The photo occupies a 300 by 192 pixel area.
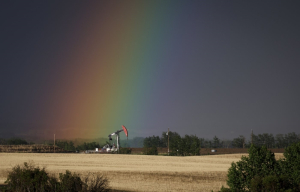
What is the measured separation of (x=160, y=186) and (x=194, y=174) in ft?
11.7

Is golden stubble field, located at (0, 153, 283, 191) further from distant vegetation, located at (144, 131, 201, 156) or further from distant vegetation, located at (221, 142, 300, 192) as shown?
distant vegetation, located at (144, 131, 201, 156)

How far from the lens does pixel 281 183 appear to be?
13836 millimetres

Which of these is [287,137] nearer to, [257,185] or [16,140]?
[16,140]

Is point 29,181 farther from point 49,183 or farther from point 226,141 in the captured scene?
point 226,141

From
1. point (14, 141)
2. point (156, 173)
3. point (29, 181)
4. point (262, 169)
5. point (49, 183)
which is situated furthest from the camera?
point (14, 141)

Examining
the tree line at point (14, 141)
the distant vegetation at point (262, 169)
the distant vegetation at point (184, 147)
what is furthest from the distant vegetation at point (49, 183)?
the tree line at point (14, 141)

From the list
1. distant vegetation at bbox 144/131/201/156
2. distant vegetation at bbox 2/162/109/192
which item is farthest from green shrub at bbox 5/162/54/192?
distant vegetation at bbox 144/131/201/156

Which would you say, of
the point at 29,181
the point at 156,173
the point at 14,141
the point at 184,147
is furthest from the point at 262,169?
the point at 14,141

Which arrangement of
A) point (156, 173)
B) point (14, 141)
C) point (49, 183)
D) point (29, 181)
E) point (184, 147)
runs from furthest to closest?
1. point (14, 141)
2. point (184, 147)
3. point (156, 173)
4. point (49, 183)
5. point (29, 181)

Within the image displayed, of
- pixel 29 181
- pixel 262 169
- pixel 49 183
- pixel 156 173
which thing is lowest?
pixel 156 173

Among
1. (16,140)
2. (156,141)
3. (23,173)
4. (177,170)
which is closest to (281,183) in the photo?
(23,173)

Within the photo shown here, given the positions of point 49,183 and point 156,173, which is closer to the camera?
point 49,183

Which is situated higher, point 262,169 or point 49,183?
point 262,169

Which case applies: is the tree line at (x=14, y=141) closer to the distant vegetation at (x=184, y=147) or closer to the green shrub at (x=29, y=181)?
the distant vegetation at (x=184, y=147)
